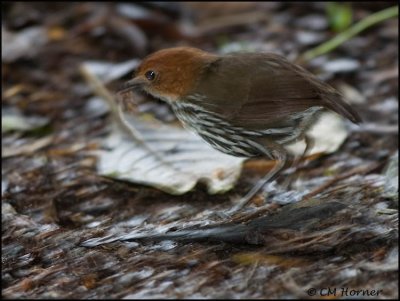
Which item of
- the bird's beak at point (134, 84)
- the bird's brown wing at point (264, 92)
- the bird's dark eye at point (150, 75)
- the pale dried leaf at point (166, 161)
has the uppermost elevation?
the bird's dark eye at point (150, 75)

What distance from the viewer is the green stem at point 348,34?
6.44 meters

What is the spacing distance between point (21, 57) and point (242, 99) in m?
3.19

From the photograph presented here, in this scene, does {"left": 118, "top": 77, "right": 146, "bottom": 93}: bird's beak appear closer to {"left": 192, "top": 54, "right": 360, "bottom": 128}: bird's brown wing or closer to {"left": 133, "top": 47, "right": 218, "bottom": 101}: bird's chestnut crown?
{"left": 133, "top": 47, "right": 218, "bottom": 101}: bird's chestnut crown

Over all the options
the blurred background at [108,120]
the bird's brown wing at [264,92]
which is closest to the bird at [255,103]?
the bird's brown wing at [264,92]

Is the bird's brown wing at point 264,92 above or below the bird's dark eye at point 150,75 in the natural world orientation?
below

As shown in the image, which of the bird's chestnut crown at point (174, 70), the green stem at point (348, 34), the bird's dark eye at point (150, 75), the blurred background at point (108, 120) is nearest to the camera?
the blurred background at point (108, 120)

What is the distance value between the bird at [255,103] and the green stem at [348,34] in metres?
2.31

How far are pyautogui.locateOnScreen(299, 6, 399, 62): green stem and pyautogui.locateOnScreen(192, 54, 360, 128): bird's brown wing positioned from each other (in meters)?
2.37

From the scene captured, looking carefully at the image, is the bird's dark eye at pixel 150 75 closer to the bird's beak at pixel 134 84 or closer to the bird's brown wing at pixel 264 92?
the bird's beak at pixel 134 84

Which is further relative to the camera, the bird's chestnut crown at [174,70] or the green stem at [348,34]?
the green stem at [348,34]

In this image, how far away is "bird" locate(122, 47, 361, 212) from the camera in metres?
4.05

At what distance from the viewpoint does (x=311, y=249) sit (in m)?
3.03

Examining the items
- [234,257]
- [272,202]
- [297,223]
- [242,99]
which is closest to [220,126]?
[242,99]

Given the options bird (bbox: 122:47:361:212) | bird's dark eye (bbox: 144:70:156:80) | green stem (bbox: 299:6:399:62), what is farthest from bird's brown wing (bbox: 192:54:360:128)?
green stem (bbox: 299:6:399:62)
